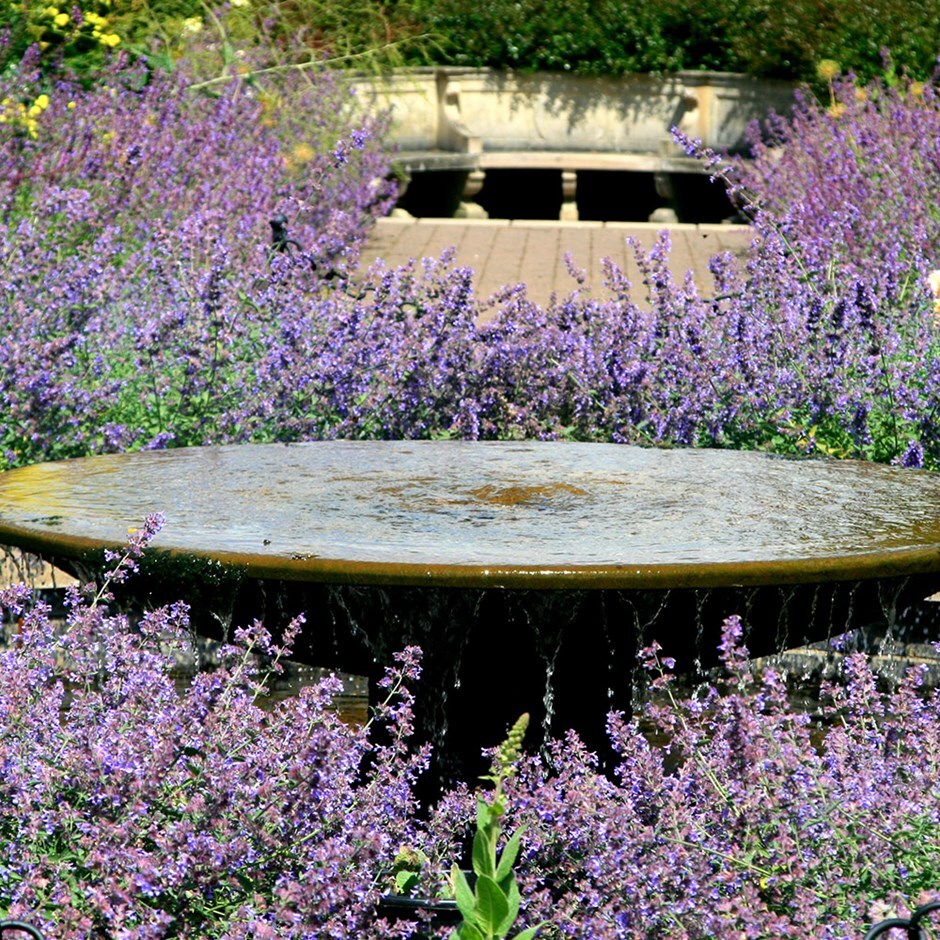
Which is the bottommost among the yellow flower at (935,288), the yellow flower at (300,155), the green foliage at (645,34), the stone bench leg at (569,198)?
the stone bench leg at (569,198)

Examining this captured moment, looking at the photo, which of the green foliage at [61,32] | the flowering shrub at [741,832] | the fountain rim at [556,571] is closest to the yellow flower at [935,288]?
the fountain rim at [556,571]

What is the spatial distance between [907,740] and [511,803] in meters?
0.70

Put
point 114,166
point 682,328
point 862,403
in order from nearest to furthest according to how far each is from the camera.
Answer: point 862,403 < point 682,328 < point 114,166

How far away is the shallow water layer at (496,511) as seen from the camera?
3176mm

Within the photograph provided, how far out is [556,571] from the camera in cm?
309

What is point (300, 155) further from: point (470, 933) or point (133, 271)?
point (470, 933)

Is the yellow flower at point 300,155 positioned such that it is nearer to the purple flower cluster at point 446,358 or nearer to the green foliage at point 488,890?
the purple flower cluster at point 446,358

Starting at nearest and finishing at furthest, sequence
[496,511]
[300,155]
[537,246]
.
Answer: [496,511], [300,155], [537,246]

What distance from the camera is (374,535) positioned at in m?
3.49

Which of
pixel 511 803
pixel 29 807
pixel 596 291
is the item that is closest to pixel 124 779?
pixel 29 807

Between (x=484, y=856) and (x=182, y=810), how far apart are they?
66 centimetres

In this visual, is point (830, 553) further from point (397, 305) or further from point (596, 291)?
point (596, 291)

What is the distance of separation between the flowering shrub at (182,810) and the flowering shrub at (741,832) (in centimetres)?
29

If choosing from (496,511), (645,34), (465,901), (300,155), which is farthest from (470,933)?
(645,34)
